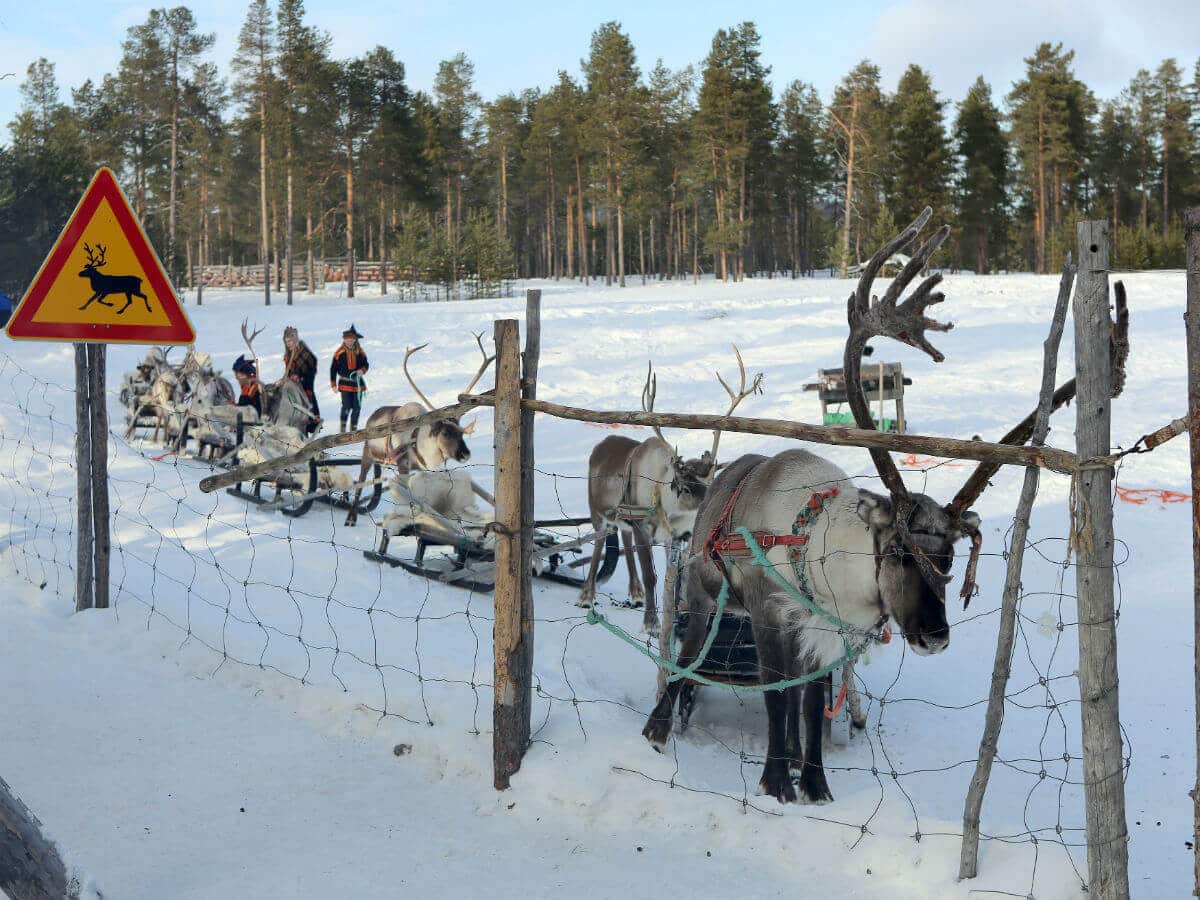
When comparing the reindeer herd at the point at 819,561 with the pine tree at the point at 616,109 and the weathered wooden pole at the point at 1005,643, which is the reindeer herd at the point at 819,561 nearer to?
the weathered wooden pole at the point at 1005,643

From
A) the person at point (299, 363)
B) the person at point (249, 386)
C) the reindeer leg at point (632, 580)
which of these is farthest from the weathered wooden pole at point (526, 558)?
the person at point (299, 363)

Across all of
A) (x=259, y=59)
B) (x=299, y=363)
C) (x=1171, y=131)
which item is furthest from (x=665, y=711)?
(x=1171, y=131)

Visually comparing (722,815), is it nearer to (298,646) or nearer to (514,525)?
(514,525)

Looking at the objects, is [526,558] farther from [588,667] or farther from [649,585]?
[649,585]

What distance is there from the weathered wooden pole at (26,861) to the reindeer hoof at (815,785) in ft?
8.14

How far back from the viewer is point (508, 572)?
3.85 meters

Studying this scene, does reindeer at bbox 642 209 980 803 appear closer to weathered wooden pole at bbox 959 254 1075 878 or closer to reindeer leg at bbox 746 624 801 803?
reindeer leg at bbox 746 624 801 803

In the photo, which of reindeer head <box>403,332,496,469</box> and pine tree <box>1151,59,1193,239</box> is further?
pine tree <box>1151,59,1193,239</box>

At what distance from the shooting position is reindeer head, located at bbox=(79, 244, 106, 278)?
4840 mm

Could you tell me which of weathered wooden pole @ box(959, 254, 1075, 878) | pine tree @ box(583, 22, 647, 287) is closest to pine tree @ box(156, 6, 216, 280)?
pine tree @ box(583, 22, 647, 287)

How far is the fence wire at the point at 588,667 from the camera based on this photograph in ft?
12.5

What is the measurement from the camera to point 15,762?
4.00 m

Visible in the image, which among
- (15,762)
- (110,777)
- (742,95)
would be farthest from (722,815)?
(742,95)

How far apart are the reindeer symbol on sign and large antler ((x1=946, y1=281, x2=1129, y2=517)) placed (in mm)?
3846
